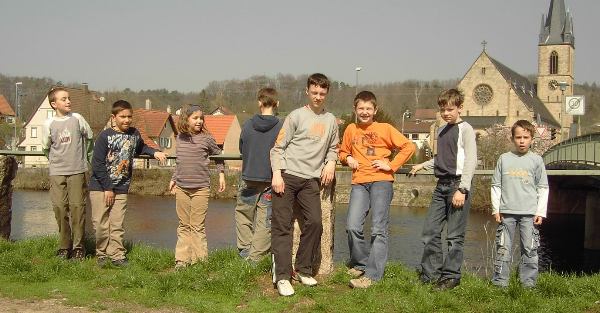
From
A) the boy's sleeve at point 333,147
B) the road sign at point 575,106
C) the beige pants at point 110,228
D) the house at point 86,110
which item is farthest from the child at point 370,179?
the house at point 86,110

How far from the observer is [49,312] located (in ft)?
15.7

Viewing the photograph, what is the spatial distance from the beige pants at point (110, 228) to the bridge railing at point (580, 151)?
21.8 metres

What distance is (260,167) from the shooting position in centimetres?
610

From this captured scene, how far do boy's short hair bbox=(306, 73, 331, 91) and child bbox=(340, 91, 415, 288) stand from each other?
355 mm

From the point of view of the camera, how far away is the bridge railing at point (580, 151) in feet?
82.9

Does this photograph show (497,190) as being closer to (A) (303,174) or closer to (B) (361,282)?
(B) (361,282)

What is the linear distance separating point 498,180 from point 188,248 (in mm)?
3174

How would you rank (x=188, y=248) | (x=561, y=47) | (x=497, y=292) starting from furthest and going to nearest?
(x=561, y=47) < (x=188, y=248) < (x=497, y=292)

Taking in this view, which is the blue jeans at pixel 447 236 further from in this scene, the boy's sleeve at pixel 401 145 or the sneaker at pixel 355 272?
the sneaker at pixel 355 272

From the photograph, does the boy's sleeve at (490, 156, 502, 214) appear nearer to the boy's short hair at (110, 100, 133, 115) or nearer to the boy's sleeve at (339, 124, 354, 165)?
the boy's sleeve at (339, 124, 354, 165)

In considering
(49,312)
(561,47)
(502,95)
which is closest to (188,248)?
(49,312)

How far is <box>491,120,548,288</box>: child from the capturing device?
5480 mm

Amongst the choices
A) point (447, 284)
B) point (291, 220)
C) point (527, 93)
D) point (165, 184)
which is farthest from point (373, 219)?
point (527, 93)

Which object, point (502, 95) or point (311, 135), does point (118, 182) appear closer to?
point (311, 135)
